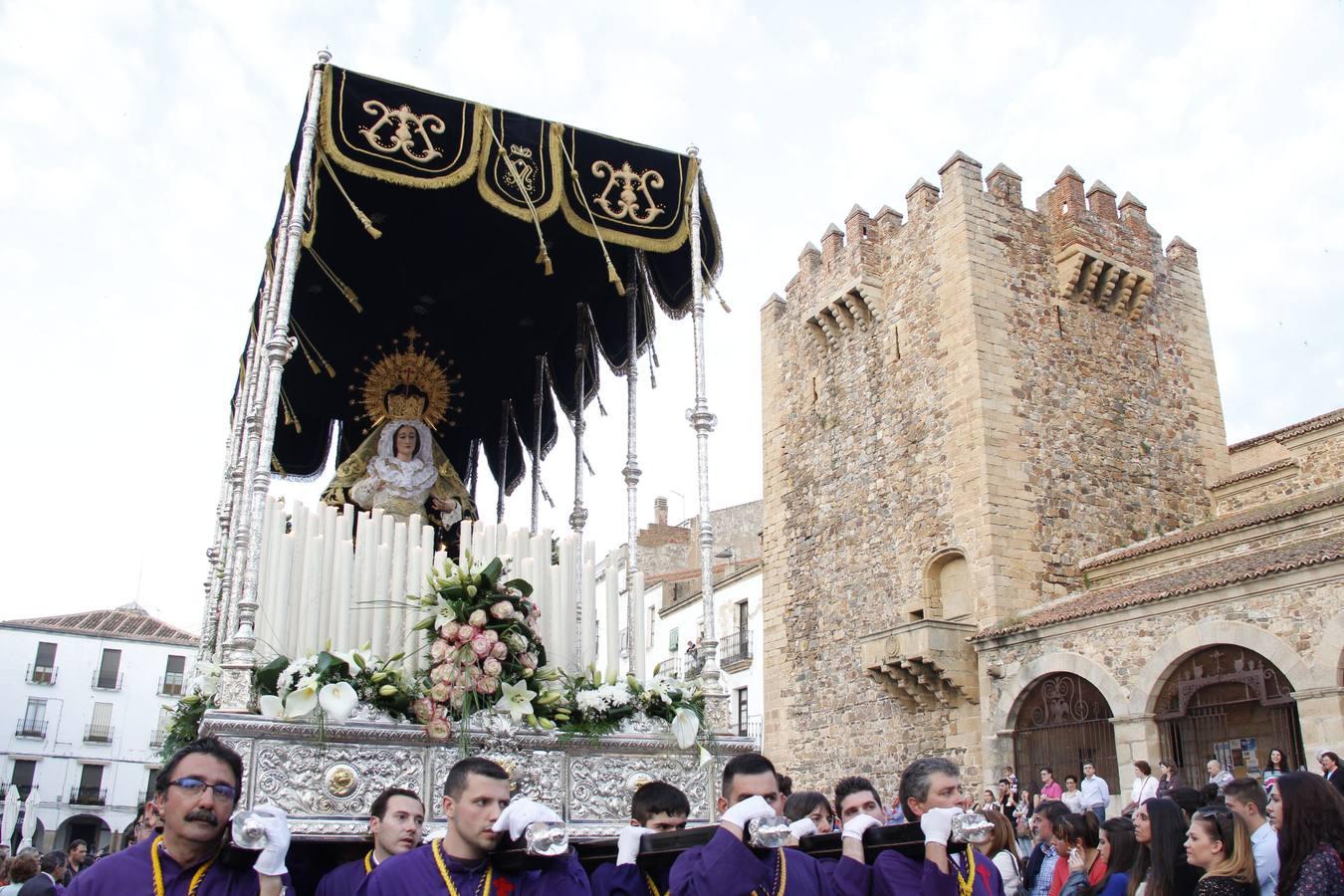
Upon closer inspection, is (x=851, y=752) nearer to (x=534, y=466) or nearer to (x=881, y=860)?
(x=534, y=466)

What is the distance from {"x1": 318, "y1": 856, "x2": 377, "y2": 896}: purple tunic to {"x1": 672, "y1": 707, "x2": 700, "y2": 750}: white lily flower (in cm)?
189

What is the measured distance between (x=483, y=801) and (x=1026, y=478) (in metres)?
16.0

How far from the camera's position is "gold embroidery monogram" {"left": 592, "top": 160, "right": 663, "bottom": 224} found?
6.65m

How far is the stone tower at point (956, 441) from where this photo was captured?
17141mm

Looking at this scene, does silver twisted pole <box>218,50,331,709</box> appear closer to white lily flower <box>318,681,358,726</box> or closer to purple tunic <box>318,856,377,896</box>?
white lily flower <box>318,681,358,726</box>

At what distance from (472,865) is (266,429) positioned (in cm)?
307

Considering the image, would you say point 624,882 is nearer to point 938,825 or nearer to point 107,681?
point 938,825

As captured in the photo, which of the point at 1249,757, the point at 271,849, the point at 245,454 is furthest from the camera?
the point at 1249,757

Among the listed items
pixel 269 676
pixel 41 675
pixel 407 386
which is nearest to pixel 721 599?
pixel 41 675

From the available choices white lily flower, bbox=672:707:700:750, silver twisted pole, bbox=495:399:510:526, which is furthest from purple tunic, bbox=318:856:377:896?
silver twisted pole, bbox=495:399:510:526

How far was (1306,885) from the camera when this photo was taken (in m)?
3.57

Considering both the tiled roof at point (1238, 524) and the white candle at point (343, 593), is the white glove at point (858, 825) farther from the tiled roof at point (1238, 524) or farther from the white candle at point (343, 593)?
the tiled roof at point (1238, 524)

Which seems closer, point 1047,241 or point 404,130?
point 404,130

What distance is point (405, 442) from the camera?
7363mm
